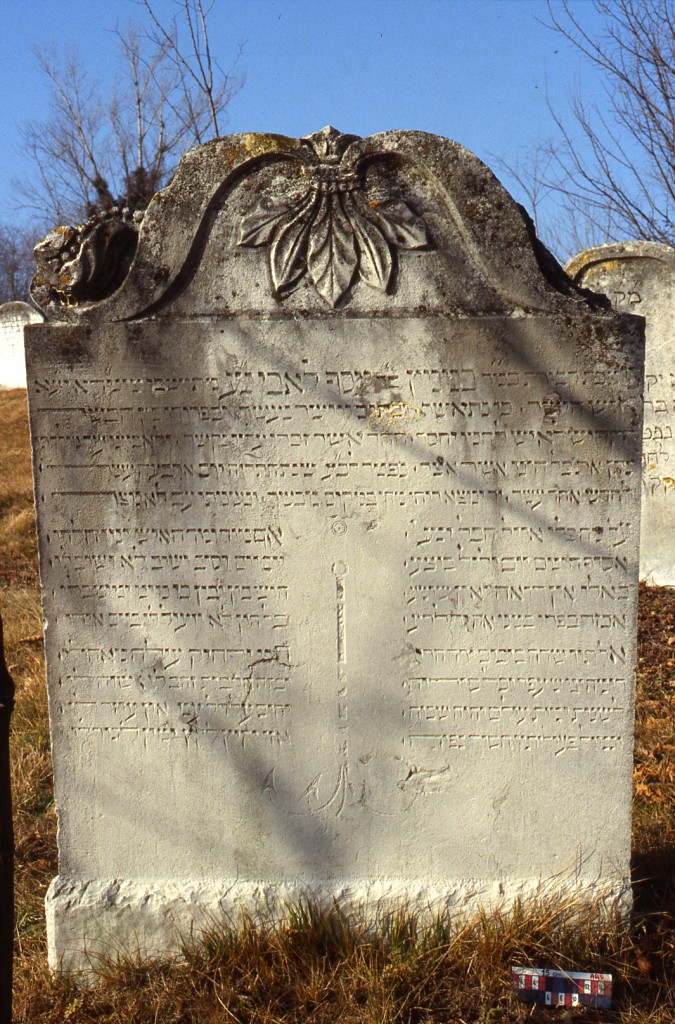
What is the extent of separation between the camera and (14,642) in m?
5.72

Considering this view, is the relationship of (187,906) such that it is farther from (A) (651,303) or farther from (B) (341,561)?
(A) (651,303)

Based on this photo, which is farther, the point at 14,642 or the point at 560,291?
the point at 14,642

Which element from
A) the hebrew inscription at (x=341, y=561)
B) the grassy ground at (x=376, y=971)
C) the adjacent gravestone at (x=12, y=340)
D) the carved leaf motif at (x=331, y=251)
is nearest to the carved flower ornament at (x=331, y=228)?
the carved leaf motif at (x=331, y=251)

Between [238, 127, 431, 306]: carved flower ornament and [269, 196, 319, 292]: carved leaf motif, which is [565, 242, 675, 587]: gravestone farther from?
[269, 196, 319, 292]: carved leaf motif

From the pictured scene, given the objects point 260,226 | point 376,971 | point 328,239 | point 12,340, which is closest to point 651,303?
point 328,239

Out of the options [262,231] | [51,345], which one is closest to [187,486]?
[51,345]

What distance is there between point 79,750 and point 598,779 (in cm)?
182

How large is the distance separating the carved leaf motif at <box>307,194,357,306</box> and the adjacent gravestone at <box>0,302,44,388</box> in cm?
1773

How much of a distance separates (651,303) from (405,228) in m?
4.28

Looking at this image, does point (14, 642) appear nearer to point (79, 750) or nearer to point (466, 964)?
point (79, 750)

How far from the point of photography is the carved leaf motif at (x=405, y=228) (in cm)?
257

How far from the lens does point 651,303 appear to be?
618 centimetres

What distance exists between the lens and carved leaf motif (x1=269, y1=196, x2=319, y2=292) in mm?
2602

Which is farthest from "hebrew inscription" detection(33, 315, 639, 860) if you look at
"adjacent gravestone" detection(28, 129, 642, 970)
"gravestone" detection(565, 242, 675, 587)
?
"gravestone" detection(565, 242, 675, 587)
